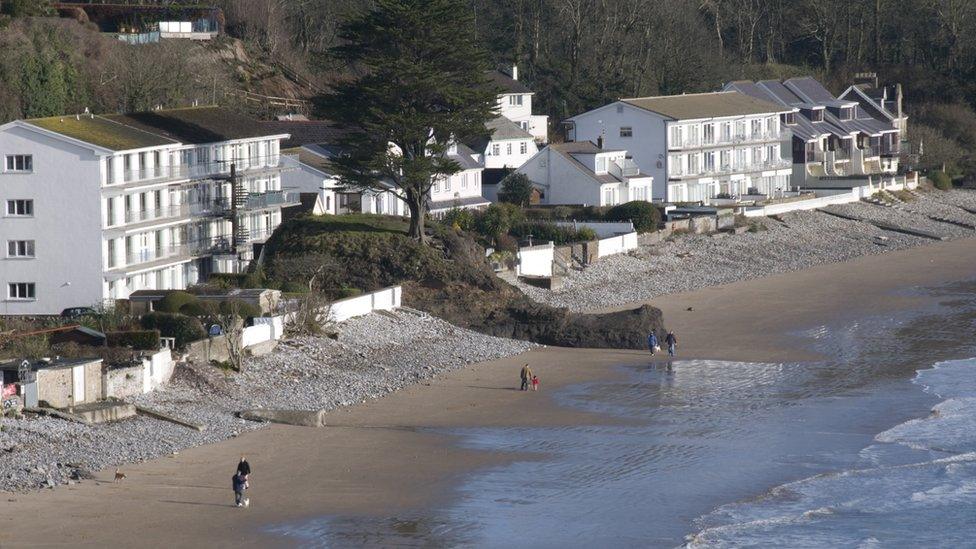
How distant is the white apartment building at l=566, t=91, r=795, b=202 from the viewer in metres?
78.5

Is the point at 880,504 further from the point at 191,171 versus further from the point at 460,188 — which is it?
the point at 460,188

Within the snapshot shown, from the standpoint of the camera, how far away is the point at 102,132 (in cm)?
4972

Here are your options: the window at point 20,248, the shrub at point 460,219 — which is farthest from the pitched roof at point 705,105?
the window at point 20,248

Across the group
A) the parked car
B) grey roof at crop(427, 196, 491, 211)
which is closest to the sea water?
the parked car

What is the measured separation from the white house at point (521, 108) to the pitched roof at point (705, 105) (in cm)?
798

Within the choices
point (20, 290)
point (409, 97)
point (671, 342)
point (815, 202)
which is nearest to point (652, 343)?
point (671, 342)

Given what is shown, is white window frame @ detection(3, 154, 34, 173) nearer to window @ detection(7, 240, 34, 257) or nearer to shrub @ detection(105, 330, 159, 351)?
window @ detection(7, 240, 34, 257)

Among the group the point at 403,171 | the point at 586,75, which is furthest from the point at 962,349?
the point at 586,75

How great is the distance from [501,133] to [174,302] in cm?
3690

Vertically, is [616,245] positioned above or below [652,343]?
above

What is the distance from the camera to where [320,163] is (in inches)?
2470

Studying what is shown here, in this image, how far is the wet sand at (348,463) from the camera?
93.8 ft

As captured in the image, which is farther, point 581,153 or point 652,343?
point 581,153

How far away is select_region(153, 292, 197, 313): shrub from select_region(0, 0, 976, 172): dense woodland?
49.6ft
